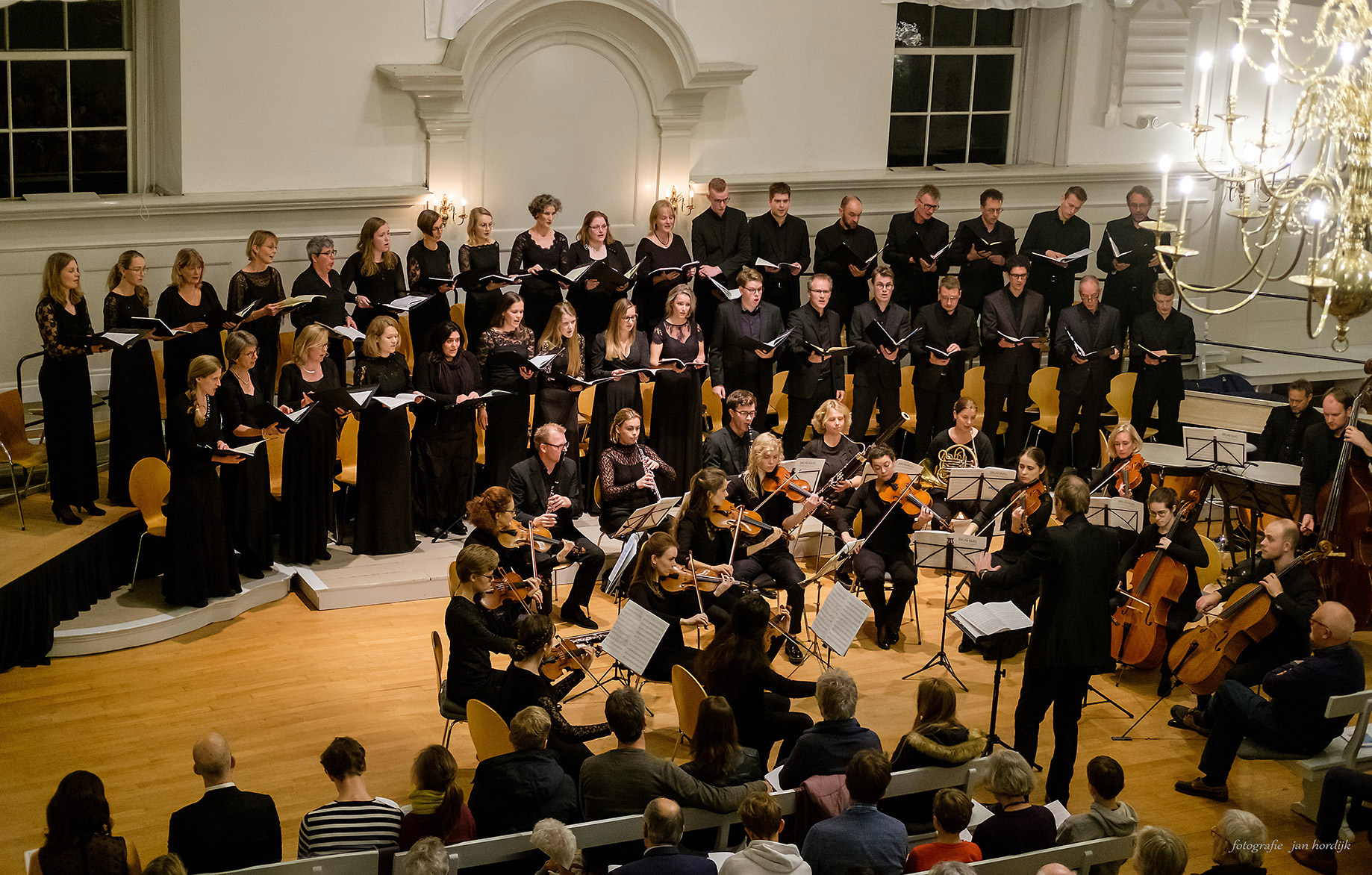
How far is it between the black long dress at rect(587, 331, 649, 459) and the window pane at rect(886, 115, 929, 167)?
392 cm

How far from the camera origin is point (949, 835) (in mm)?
4445

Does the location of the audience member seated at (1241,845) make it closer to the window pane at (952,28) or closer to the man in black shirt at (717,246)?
the man in black shirt at (717,246)

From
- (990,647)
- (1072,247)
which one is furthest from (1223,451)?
(1072,247)

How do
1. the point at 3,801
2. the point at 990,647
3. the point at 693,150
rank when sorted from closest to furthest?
the point at 3,801 → the point at 990,647 → the point at 693,150

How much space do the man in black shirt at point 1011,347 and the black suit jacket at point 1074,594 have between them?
12.5ft

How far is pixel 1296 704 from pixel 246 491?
206 inches

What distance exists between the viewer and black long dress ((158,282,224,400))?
771 cm

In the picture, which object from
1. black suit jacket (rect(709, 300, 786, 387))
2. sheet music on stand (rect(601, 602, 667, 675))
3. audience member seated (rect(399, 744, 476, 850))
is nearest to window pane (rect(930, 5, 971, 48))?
black suit jacket (rect(709, 300, 786, 387))

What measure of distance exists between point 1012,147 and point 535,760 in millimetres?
8784

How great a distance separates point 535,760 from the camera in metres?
4.71

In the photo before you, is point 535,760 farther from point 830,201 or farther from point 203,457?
point 830,201

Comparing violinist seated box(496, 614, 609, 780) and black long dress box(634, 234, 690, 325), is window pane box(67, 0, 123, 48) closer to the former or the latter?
black long dress box(634, 234, 690, 325)

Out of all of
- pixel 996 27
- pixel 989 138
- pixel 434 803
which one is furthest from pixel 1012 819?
pixel 996 27

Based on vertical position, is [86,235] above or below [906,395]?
above
